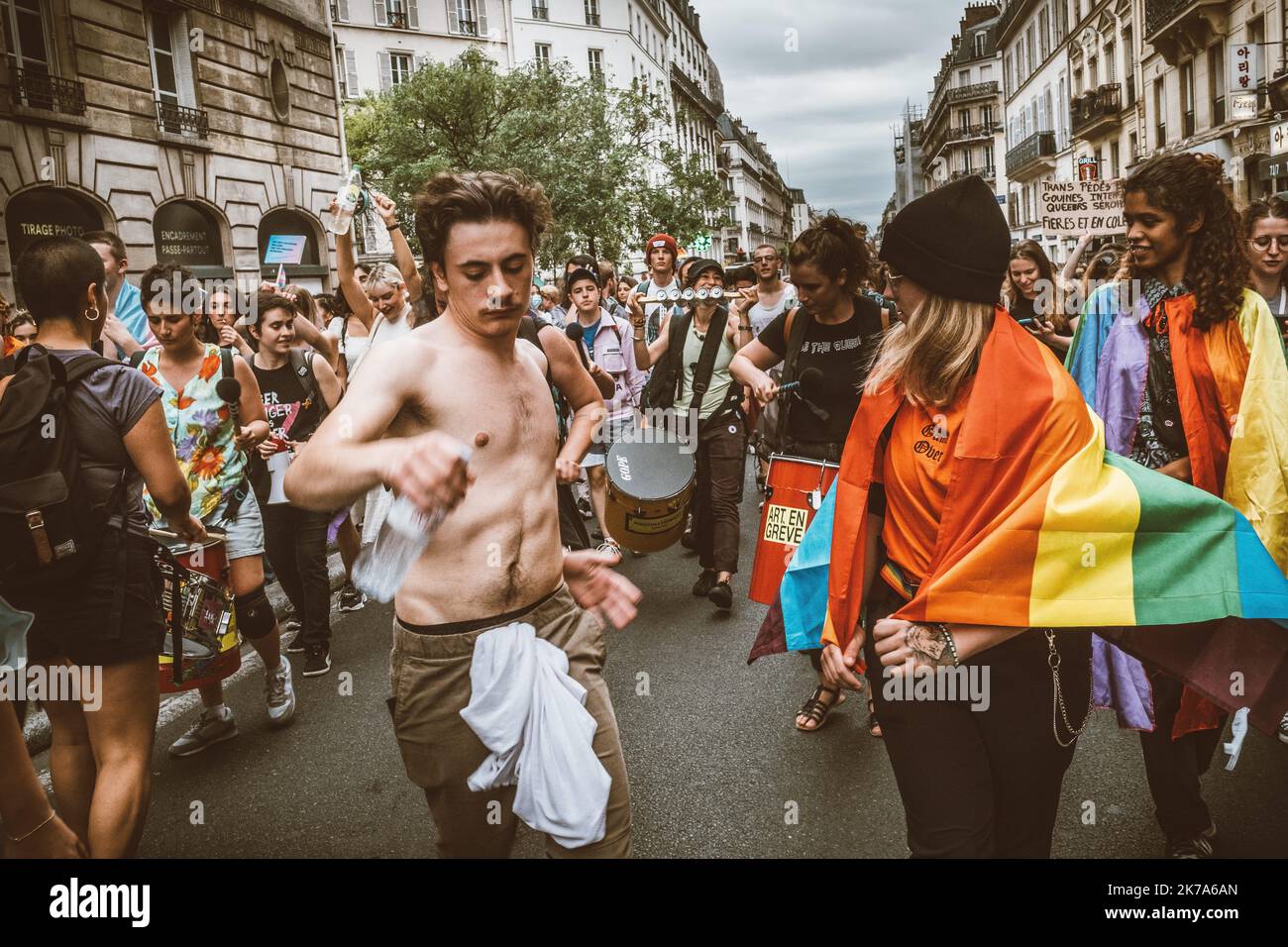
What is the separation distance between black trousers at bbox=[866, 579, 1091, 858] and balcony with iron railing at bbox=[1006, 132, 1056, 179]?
48.3 meters

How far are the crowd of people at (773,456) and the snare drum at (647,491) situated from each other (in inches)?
46.3

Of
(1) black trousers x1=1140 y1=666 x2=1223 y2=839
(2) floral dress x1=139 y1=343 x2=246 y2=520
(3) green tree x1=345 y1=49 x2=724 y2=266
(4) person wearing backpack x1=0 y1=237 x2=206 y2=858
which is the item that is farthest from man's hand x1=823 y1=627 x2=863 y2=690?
(3) green tree x1=345 y1=49 x2=724 y2=266

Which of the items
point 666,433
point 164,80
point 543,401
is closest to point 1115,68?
point 164,80

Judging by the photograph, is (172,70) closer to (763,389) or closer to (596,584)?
(763,389)

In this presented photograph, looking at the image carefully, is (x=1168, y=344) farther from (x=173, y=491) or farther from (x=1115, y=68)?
(x=1115, y=68)

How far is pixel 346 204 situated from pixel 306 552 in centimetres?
199

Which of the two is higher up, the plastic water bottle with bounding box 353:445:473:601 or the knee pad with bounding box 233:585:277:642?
the plastic water bottle with bounding box 353:445:473:601

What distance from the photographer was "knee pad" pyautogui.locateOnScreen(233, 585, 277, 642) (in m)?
4.48

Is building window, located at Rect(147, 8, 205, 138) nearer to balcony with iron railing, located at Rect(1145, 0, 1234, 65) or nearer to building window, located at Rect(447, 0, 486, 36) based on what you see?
balcony with iron railing, located at Rect(1145, 0, 1234, 65)

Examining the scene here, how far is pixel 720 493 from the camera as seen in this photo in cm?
641

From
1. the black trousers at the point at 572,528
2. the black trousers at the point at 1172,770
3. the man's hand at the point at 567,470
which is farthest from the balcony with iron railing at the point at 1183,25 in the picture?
the man's hand at the point at 567,470

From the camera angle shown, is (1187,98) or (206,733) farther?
(1187,98)

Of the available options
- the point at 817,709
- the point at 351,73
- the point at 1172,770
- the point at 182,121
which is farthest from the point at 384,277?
the point at 351,73

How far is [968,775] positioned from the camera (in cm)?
213
